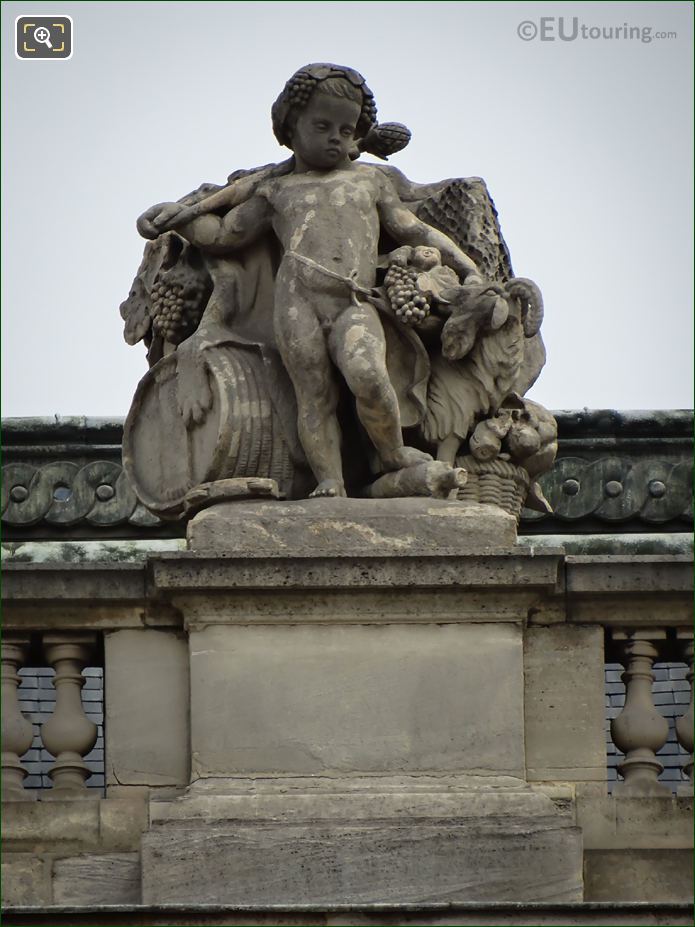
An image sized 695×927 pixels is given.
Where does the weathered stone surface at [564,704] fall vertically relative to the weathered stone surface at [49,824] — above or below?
above

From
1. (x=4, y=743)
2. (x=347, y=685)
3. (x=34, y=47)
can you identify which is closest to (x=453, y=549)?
(x=347, y=685)

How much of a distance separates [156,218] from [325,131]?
958mm

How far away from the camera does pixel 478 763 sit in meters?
19.0

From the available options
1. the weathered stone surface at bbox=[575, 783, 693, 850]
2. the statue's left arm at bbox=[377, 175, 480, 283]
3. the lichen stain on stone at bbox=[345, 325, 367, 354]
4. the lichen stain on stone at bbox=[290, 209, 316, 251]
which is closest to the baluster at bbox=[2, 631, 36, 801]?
the lichen stain on stone at bbox=[345, 325, 367, 354]

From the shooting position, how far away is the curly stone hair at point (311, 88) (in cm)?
2002

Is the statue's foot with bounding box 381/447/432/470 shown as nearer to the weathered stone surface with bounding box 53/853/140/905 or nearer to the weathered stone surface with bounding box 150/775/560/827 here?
the weathered stone surface with bounding box 150/775/560/827

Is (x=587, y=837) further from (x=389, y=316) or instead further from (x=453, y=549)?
(x=389, y=316)

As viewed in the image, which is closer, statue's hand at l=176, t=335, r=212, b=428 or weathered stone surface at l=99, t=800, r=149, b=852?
weathered stone surface at l=99, t=800, r=149, b=852

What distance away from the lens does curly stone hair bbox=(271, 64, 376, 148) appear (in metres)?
20.0

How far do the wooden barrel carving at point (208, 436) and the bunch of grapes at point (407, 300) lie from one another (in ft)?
2.41

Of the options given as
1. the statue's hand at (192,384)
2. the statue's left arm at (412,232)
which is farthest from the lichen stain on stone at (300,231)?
the statue's hand at (192,384)

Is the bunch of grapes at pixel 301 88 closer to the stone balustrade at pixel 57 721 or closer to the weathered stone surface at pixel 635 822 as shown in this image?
the stone balustrade at pixel 57 721

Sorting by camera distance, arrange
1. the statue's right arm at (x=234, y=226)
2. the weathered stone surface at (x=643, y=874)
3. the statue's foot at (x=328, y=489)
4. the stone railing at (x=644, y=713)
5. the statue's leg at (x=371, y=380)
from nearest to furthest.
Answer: the weathered stone surface at (x=643, y=874)
the stone railing at (x=644, y=713)
the statue's foot at (x=328, y=489)
the statue's leg at (x=371, y=380)
the statue's right arm at (x=234, y=226)

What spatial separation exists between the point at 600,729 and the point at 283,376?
236 cm
